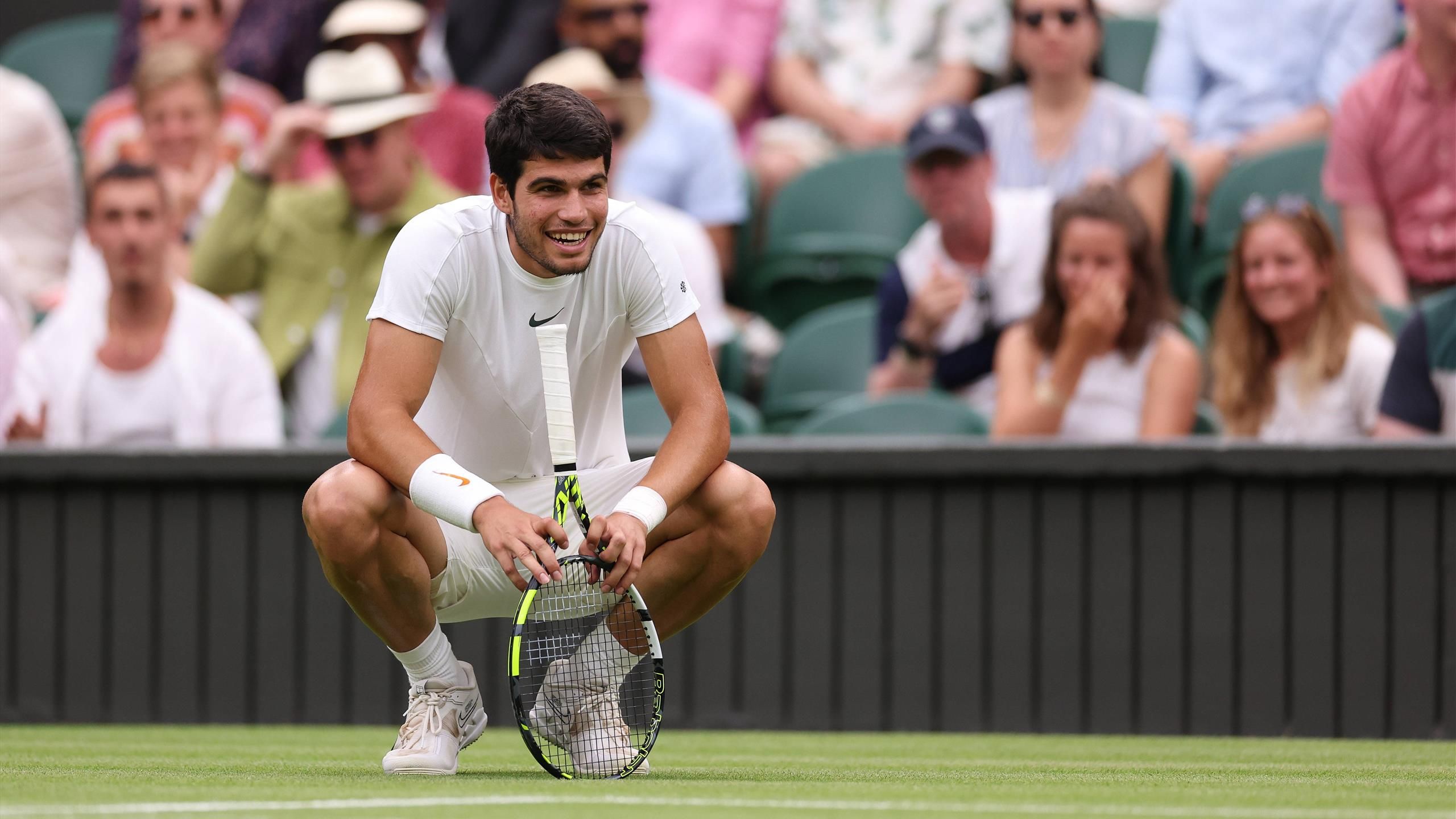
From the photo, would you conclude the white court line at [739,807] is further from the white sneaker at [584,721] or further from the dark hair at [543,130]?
the dark hair at [543,130]

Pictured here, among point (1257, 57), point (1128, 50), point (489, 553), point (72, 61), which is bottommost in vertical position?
point (489, 553)

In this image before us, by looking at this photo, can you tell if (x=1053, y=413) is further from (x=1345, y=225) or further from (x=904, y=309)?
(x=1345, y=225)

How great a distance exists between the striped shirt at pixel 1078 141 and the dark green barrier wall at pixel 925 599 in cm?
174

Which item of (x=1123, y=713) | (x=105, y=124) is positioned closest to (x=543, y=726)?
(x=1123, y=713)

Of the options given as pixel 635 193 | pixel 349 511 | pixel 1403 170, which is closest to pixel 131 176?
pixel 635 193

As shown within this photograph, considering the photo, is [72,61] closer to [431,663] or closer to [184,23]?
[184,23]

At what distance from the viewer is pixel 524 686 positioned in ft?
11.8

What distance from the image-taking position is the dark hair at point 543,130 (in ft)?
12.0

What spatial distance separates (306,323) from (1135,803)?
4488 mm

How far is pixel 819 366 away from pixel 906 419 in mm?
861

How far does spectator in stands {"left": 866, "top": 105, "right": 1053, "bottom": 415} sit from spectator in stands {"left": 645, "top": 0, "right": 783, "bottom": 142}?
1.90 metres

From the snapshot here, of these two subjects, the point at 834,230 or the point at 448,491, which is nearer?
the point at 448,491

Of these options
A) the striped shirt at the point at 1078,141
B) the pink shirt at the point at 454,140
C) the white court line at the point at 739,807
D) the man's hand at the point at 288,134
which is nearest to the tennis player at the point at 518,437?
the white court line at the point at 739,807

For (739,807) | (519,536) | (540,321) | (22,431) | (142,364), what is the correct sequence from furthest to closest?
(142,364) → (22,431) → (540,321) → (519,536) → (739,807)
